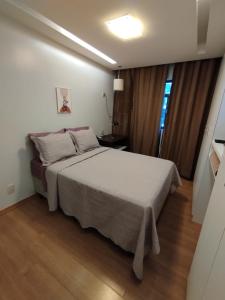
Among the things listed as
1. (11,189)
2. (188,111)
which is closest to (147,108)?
(188,111)

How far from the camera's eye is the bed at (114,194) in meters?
1.27

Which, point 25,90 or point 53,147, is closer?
point 25,90

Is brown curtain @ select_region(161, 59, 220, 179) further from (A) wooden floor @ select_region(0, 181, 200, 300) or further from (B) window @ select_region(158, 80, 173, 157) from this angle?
(A) wooden floor @ select_region(0, 181, 200, 300)

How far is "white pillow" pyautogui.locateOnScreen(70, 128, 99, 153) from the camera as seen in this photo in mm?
2549

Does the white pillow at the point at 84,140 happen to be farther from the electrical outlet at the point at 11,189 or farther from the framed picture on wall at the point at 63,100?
the electrical outlet at the point at 11,189

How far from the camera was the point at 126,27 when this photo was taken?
1729mm

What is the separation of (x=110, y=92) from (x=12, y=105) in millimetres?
2451

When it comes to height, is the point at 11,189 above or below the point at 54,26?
below

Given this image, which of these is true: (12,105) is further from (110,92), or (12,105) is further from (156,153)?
(156,153)

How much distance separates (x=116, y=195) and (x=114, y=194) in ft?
0.08

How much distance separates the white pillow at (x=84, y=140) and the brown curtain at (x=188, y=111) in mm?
1692

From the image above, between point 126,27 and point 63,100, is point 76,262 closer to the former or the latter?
point 63,100

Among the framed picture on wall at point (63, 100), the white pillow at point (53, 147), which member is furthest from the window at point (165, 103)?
the white pillow at point (53, 147)

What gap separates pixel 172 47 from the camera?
222 cm
